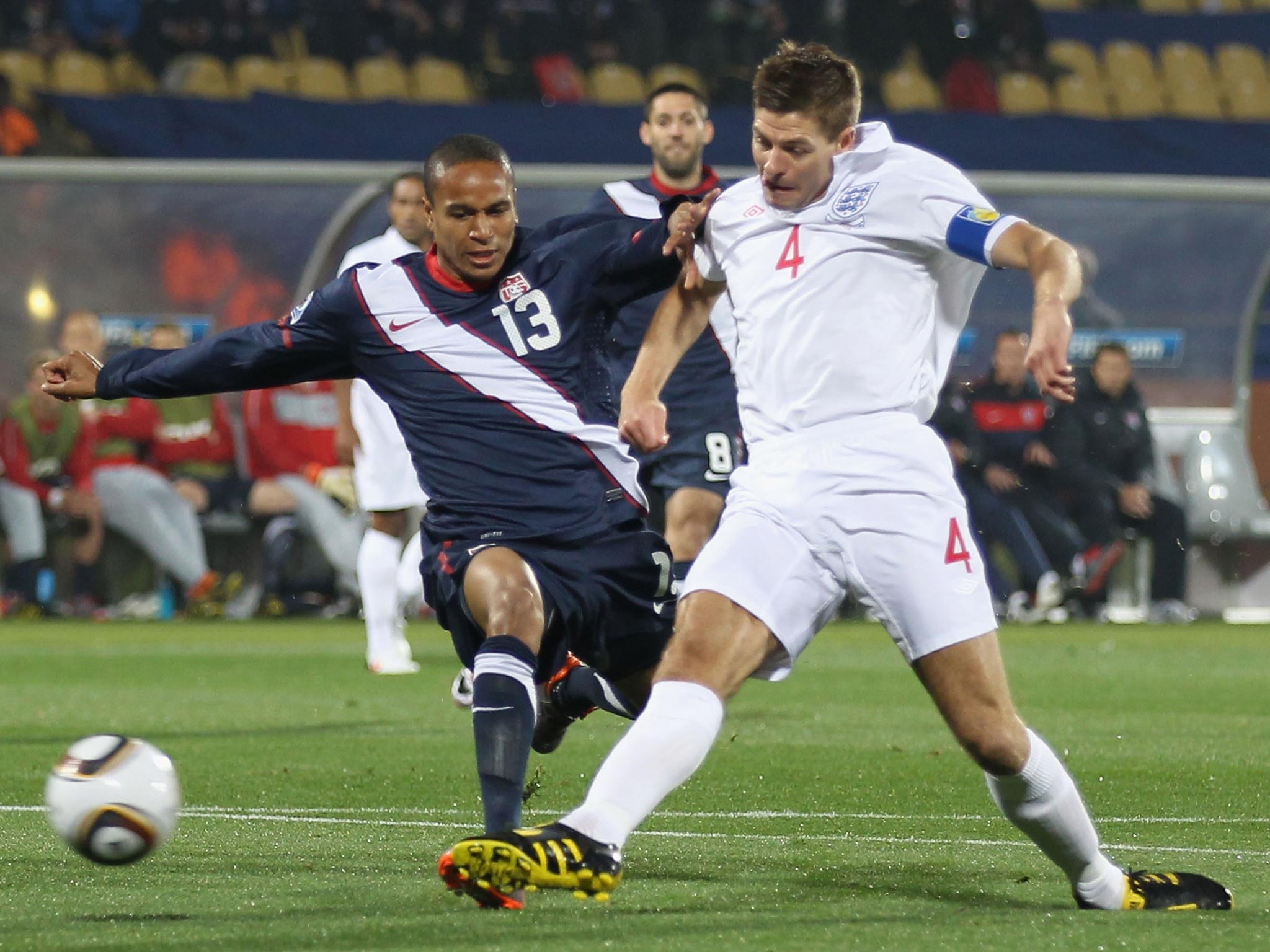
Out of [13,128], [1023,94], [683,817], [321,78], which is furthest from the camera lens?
[1023,94]

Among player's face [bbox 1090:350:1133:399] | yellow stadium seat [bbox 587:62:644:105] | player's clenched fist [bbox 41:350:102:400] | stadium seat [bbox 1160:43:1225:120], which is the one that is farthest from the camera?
stadium seat [bbox 1160:43:1225:120]

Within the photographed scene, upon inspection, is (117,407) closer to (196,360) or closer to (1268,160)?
(196,360)

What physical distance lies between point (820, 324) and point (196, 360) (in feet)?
5.07

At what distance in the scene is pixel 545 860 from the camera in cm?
374

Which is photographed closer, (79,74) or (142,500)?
(142,500)

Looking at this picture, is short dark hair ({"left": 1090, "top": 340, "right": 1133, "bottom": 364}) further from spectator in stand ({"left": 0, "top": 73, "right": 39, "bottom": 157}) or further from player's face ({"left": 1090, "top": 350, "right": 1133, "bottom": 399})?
spectator in stand ({"left": 0, "top": 73, "right": 39, "bottom": 157})

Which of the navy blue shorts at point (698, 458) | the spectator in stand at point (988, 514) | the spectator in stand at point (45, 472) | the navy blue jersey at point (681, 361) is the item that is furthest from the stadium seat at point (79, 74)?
the navy blue shorts at point (698, 458)

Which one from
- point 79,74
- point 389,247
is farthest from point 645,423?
point 79,74

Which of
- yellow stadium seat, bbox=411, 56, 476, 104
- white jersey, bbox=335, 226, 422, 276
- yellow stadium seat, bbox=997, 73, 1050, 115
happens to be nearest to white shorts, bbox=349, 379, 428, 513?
white jersey, bbox=335, 226, 422, 276

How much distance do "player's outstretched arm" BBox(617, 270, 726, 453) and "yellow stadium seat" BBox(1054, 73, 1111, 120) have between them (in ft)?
58.7

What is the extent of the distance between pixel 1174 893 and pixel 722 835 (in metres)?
1.35

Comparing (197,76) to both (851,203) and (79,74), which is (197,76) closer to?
(79,74)

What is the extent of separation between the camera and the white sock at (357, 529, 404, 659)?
393 inches

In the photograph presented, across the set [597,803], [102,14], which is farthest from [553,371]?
[102,14]
